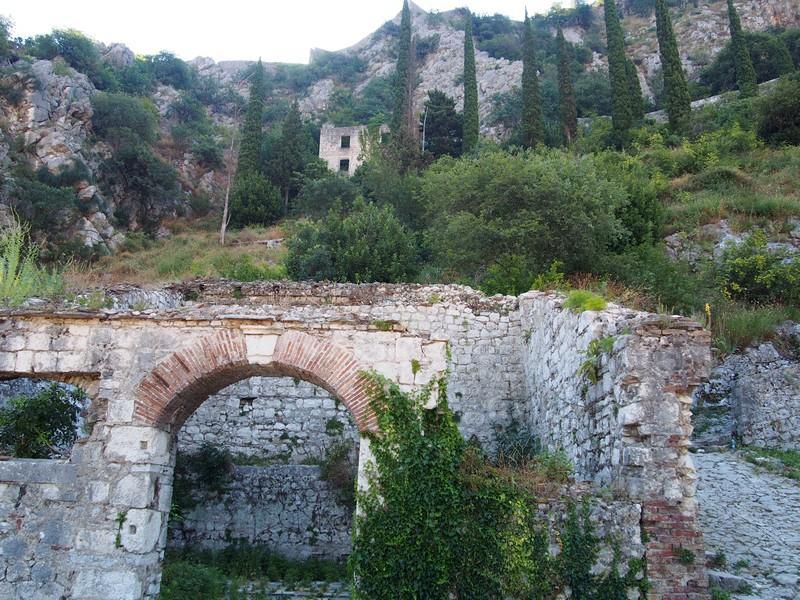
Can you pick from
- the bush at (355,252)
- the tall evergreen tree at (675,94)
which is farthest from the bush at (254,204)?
the tall evergreen tree at (675,94)

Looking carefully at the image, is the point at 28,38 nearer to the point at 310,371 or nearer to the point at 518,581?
the point at 310,371

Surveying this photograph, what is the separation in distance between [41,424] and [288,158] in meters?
35.1

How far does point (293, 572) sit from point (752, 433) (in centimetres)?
1040

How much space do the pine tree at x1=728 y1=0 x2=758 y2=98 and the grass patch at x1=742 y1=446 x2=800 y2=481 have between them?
115 ft

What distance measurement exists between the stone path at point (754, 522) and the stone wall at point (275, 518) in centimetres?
606

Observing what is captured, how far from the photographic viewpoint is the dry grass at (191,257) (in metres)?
21.3

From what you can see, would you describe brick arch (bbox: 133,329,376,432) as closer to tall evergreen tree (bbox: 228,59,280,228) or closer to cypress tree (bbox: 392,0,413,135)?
tall evergreen tree (bbox: 228,59,280,228)

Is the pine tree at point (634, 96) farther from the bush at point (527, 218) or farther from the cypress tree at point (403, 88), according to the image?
the bush at point (527, 218)

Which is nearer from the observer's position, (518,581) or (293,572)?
(518,581)

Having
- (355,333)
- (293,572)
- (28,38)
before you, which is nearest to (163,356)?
(355,333)

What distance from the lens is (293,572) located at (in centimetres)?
984

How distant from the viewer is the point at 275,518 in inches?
428

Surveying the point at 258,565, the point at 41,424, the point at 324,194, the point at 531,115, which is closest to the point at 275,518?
the point at 258,565

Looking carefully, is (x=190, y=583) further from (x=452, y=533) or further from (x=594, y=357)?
(x=594, y=357)
